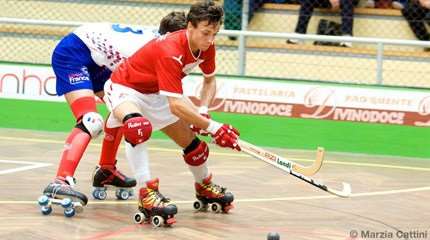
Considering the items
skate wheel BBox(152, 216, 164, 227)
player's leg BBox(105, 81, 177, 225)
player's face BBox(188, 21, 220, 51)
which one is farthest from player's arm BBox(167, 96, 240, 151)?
skate wheel BBox(152, 216, 164, 227)

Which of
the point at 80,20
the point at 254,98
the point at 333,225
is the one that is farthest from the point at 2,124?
the point at 333,225

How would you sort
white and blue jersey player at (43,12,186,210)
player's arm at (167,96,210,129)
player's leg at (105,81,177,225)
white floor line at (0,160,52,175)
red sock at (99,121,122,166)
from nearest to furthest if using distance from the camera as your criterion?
player's arm at (167,96,210,129) < player's leg at (105,81,177,225) < white and blue jersey player at (43,12,186,210) < red sock at (99,121,122,166) < white floor line at (0,160,52,175)

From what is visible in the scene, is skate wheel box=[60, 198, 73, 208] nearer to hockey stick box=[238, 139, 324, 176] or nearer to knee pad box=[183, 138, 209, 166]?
knee pad box=[183, 138, 209, 166]

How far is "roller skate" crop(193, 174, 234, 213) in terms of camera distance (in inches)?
349

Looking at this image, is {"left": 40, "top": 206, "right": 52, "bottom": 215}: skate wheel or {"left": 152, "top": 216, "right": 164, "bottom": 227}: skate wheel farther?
{"left": 40, "top": 206, "right": 52, "bottom": 215}: skate wheel

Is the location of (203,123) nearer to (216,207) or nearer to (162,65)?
(162,65)

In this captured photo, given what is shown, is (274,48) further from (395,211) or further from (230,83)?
(395,211)

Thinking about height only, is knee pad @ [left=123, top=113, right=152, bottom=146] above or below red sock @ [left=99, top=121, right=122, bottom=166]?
above

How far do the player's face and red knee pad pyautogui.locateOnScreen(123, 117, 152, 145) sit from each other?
732 millimetres

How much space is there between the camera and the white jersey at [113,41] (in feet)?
30.0

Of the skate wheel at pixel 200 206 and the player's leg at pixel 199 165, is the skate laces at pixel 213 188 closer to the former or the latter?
the player's leg at pixel 199 165

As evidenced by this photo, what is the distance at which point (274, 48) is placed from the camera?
47.9 feet

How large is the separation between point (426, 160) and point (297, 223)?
4.71 meters

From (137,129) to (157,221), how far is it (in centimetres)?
75
